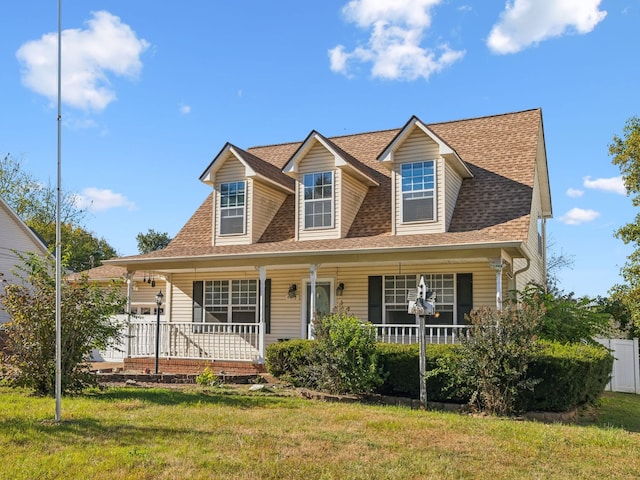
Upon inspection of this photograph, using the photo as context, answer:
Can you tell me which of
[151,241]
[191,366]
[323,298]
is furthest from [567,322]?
[151,241]

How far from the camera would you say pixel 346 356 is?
11609 millimetres

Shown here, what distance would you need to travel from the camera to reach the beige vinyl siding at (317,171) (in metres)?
16.8

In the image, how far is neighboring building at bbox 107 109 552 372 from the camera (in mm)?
15133

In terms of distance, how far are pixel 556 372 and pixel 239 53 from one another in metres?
9.47

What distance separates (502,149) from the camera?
18.1 m

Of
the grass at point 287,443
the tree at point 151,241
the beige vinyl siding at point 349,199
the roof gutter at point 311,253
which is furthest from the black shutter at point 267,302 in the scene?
the tree at point 151,241

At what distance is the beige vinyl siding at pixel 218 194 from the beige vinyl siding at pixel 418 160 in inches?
171

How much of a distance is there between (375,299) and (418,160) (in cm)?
383

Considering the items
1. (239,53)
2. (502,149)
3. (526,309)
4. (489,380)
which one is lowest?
(489,380)

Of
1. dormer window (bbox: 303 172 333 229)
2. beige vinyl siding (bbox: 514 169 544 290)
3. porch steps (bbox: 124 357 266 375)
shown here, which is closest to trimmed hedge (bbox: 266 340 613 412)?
porch steps (bbox: 124 357 266 375)

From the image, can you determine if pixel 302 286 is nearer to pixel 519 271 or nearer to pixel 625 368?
pixel 519 271

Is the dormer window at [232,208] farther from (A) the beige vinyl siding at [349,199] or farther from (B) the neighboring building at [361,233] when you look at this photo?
(A) the beige vinyl siding at [349,199]

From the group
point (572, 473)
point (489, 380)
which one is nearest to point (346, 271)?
point (489, 380)

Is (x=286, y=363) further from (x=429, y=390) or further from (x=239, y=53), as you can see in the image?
(x=239, y=53)
